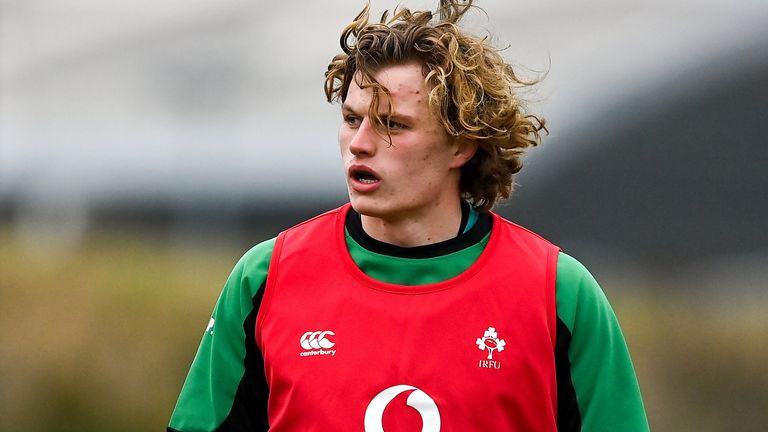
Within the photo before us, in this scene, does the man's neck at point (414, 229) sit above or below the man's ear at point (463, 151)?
below

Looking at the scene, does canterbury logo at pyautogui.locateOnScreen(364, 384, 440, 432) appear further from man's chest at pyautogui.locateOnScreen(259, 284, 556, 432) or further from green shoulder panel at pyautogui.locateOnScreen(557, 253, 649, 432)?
green shoulder panel at pyautogui.locateOnScreen(557, 253, 649, 432)

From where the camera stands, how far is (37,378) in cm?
547

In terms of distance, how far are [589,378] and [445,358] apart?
Result: 33 centimetres

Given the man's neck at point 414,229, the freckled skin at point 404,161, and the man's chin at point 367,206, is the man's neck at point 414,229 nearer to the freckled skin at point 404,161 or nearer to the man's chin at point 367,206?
the freckled skin at point 404,161

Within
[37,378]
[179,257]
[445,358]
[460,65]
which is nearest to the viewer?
[445,358]

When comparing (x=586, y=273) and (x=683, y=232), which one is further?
(x=683, y=232)

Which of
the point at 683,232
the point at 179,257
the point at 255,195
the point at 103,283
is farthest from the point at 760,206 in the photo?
the point at 103,283

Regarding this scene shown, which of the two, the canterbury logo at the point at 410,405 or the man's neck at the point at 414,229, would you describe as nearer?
the canterbury logo at the point at 410,405

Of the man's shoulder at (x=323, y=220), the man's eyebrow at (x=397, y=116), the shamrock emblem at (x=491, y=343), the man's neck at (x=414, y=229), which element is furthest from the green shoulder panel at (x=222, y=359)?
the shamrock emblem at (x=491, y=343)

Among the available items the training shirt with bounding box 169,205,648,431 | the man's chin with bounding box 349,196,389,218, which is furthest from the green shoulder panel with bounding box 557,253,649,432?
the man's chin with bounding box 349,196,389,218

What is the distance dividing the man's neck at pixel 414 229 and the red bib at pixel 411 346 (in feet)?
0.32

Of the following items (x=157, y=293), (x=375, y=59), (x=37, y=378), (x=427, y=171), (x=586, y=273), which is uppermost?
(x=375, y=59)

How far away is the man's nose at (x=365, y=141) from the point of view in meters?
2.39

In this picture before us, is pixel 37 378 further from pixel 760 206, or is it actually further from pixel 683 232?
pixel 760 206
